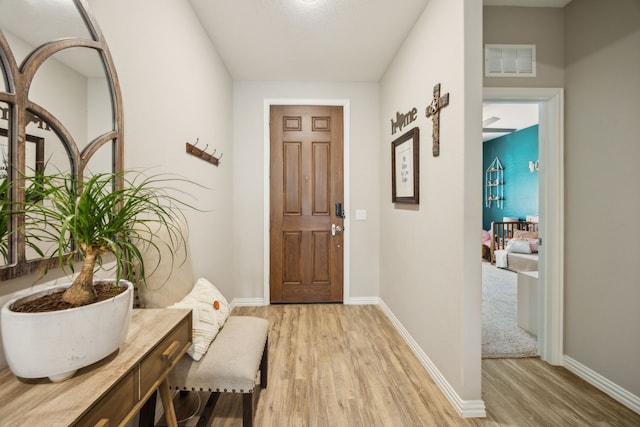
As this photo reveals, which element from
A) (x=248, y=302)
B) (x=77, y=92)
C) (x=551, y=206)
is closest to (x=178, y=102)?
(x=77, y=92)

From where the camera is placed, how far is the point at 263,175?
3.44 metres

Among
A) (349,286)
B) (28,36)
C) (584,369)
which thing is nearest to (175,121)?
(28,36)

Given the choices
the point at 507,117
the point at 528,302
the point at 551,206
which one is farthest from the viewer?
the point at 507,117

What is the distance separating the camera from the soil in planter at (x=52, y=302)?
74 centimetres

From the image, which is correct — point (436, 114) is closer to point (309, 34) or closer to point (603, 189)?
point (603, 189)

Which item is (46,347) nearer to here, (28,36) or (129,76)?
(28,36)

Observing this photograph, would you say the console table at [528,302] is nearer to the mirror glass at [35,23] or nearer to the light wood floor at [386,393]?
the light wood floor at [386,393]

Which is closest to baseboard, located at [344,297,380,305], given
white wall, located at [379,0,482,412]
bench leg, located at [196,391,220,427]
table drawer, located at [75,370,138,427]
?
white wall, located at [379,0,482,412]

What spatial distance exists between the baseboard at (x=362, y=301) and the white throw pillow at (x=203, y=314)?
2022 mm

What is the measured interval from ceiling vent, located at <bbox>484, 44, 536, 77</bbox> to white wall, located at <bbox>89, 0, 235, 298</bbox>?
2163 mm

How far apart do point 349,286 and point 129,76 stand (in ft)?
9.38

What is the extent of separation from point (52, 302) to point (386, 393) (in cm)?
178

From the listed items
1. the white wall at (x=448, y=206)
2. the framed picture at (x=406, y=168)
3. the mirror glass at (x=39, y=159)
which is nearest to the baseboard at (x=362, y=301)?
the white wall at (x=448, y=206)

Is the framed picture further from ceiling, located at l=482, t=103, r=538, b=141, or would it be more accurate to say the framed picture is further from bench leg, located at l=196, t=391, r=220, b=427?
ceiling, located at l=482, t=103, r=538, b=141
